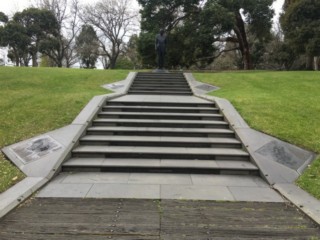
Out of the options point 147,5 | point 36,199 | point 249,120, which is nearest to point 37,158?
point 36,199

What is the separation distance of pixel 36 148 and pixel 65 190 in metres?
1.88

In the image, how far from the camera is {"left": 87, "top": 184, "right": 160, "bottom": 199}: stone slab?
14.6ft

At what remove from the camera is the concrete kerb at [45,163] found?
4230mm

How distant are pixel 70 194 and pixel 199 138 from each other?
3.51 m

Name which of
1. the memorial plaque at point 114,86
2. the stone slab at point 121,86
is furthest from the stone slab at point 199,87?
the memorial plaque at point 114,86

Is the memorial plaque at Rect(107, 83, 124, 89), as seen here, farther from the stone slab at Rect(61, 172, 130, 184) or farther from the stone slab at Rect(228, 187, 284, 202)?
the stone slab at Rect(228, 187, 284, 202)

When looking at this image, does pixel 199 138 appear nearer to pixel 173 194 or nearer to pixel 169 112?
pixel 169 112

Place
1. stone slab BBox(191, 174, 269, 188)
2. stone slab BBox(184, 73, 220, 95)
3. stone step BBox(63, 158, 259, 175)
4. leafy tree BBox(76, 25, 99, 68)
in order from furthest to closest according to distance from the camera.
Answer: leafy tree BBox(76, 25, 99, 68) < stone slab BBox(184, 73, 220, 95) < stone step BBox(63, 158, 259, 175) < stone slab BBox(191, 174, 269, 188)

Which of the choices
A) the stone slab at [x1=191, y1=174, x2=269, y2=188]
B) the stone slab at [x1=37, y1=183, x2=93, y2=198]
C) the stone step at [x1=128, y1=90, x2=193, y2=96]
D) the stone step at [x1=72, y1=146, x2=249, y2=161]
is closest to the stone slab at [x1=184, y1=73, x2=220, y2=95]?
the stone step at [x1=128, y1=90, x2=193, y2=96]

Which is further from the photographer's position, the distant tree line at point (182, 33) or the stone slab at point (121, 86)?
the distant tree line at point (182, 33)

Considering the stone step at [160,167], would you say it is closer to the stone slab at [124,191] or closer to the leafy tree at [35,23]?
the stone slab at [124,191]

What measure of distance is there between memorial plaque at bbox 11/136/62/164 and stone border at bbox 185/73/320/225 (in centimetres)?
427

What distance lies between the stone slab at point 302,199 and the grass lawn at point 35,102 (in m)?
4.59

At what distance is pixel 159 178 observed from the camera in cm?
528
